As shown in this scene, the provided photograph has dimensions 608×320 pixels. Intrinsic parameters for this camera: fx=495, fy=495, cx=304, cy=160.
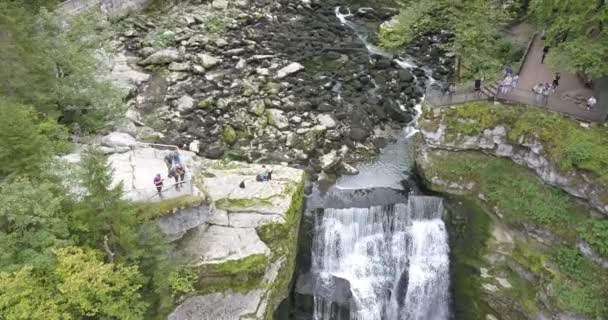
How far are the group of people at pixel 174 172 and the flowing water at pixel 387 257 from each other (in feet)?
27.0

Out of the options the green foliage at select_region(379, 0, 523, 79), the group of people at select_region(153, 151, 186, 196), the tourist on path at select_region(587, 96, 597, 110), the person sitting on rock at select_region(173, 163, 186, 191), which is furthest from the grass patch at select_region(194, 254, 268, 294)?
the green foliage at select_region(379, 0, 523, 79)

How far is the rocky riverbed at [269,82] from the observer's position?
3231 cm

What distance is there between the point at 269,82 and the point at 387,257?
17.0 metres

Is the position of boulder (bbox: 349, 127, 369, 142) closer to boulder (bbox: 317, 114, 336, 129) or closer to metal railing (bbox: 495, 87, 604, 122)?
boulder (bbox: 317, 114, 336, 129)

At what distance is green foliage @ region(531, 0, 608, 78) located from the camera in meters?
24.0

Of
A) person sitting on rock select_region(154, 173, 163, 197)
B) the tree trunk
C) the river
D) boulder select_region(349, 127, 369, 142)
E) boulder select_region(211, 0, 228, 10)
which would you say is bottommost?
the river

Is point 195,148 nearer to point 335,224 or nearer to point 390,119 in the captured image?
point 335,224

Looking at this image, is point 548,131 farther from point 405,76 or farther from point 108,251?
point 108,251

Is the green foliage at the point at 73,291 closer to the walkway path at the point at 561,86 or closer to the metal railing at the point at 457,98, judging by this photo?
the metal railing at the point at 457,98

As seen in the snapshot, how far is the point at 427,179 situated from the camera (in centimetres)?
2777

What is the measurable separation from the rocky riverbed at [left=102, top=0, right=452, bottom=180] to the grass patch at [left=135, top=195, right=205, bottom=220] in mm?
10492

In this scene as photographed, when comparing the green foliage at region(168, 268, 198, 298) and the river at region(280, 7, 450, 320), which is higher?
the green foliage at region(168, 268, 198, 298)

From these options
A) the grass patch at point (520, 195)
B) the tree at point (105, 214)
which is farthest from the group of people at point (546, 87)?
the tree at point (105, 214)

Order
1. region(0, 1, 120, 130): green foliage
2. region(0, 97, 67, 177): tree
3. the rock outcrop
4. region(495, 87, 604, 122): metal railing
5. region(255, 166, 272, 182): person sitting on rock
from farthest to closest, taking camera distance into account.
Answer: region(255, 166, 272, 182): person sitting on rock, region(495, 87, 604, 122): metal railing, region(0, 1, 120, 130): green foliage, the rock outcrop, region(0, 97, 67, 177): tree
